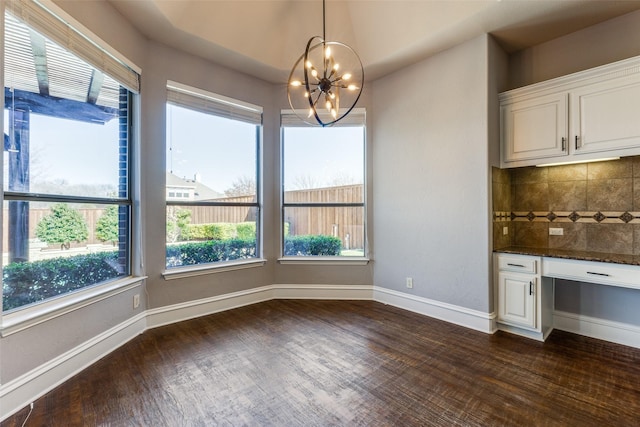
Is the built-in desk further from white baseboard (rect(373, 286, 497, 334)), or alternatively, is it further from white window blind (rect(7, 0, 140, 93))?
white window blind (rect(7, 0, 140, 93))

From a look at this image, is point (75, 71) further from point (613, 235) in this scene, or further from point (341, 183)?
point (613, 235)

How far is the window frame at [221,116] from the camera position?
3.33 m

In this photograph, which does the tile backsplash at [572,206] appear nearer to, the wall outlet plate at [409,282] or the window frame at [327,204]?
the wall outlet plate at [409,282]

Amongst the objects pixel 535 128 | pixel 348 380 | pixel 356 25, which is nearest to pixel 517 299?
pixel 535 128

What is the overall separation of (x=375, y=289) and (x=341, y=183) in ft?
4.97

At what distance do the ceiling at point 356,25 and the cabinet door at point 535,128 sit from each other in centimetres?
72

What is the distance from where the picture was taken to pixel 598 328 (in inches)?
114

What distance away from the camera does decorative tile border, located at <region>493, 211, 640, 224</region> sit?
2.80 m

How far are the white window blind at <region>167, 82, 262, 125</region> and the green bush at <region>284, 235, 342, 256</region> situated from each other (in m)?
1.67

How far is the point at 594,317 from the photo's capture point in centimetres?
294

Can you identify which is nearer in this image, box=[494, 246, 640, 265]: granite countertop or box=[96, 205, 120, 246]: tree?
box=[494, 246, 640, 265]: granite countertop

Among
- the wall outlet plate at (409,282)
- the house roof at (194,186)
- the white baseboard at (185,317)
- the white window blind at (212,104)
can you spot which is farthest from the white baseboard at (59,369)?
the wall outlet plate at (409,282)

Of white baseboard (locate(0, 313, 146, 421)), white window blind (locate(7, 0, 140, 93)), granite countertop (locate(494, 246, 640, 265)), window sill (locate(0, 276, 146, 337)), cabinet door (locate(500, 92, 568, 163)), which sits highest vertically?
white window blind (locate(7, 0, 140, 93))

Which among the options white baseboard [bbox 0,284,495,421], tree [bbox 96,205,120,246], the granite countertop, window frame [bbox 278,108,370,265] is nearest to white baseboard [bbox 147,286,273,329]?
white baseboard [bbox 0,284,495,421]
